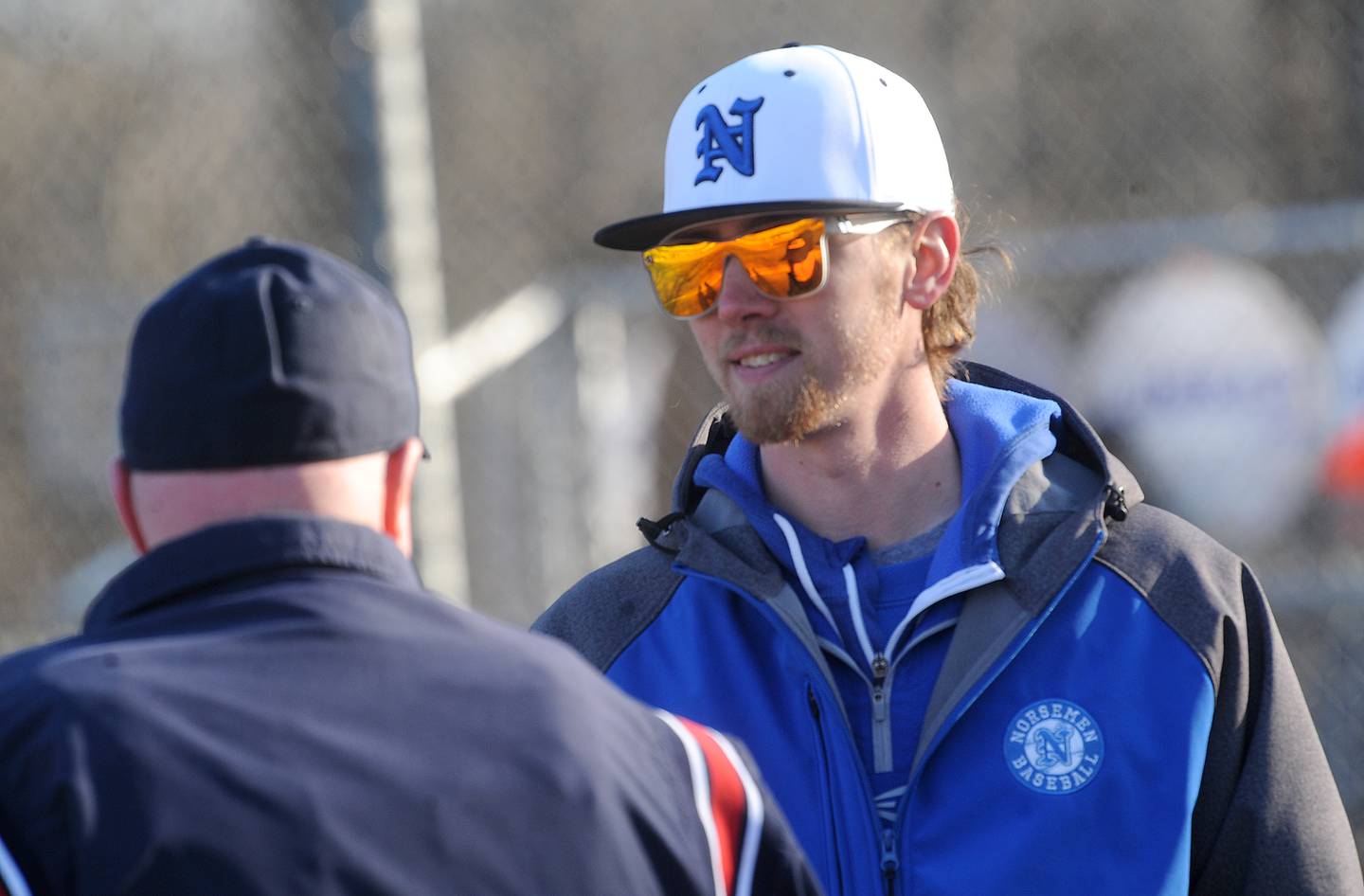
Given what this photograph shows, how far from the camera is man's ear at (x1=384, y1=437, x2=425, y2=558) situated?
5.28 ft

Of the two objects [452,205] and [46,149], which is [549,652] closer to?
[46,149]

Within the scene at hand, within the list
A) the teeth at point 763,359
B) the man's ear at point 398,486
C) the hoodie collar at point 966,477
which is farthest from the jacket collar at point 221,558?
the teeth at point 763,359

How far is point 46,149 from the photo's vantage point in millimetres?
4824

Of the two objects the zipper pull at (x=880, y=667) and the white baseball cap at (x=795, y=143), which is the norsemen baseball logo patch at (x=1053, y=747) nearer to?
the zipper pull at (x=880, y=667)

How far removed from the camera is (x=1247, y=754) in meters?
2.31

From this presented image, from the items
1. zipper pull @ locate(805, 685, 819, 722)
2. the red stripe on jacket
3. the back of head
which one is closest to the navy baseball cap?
the back of head

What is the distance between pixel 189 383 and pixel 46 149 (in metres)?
3.74

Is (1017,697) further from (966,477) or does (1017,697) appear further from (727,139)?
(727,139)

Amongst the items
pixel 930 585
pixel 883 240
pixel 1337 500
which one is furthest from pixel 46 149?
pixel 1337 500

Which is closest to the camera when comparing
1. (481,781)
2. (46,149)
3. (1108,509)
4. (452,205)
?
(481,781)

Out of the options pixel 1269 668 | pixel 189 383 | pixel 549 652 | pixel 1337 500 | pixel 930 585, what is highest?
pixel 189 383

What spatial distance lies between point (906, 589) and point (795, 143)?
28.7 inches

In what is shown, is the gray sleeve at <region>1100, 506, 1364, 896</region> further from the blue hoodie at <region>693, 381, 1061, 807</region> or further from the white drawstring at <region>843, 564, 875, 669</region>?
the white drawstring at <region>843, 564, 875, 669</region>

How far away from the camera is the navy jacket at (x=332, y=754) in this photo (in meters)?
1.31
